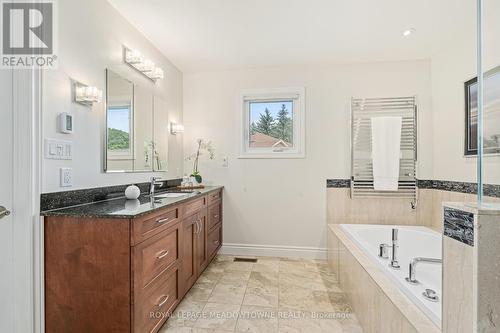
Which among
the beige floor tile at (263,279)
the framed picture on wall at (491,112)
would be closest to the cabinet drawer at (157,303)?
the beige floor tile at (263,279)

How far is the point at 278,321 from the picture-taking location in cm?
180

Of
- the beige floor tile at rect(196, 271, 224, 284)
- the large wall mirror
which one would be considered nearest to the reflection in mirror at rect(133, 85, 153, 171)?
the large wall mirror

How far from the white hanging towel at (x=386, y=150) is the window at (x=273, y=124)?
82 centimetres

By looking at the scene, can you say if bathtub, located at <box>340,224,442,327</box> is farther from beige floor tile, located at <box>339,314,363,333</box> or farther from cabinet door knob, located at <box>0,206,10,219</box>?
cabinet door knob, located at <box>0,206,10,219</box>

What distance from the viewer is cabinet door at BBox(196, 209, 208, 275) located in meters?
2.31

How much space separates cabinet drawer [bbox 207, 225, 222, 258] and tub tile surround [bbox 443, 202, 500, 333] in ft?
7.19

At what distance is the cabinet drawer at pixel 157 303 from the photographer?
1390mm

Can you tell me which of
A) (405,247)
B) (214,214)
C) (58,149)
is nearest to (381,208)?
(405,247)

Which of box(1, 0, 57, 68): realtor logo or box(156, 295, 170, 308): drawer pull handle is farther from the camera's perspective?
box(156, 295, 170, 308): drawer pull handle

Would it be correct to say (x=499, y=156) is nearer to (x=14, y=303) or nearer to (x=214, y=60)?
(x=14, y=303)

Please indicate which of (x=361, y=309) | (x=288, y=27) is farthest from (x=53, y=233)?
(x=288, y=27)

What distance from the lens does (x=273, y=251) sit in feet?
10.2

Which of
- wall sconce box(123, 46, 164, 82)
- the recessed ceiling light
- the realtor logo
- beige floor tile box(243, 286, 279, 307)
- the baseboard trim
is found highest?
the recessed ceiling light

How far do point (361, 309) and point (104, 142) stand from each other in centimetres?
223
